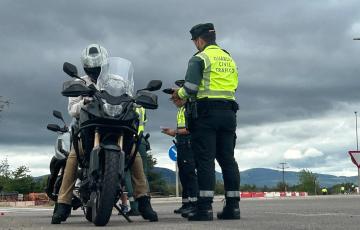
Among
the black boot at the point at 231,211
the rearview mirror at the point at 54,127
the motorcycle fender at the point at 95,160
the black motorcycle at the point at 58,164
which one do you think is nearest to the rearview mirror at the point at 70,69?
the motorcycle fender at the point at 95,160

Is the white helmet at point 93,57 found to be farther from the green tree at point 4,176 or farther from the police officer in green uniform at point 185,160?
the green tree at point 4,176

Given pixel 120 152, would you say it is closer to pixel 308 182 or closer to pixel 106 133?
pixel 106 133

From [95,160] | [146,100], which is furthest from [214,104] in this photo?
[95,160]

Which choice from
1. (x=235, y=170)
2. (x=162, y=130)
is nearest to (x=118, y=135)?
(x=235, y=170)

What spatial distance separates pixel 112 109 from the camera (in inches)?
254

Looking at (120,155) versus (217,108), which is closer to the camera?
(120,155)

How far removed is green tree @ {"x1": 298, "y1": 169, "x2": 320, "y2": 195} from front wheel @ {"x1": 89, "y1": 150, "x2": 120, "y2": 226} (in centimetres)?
13354

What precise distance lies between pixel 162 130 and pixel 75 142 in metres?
3.58

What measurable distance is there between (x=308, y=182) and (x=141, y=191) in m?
139

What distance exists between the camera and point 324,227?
591 cm

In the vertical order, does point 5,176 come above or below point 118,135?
above

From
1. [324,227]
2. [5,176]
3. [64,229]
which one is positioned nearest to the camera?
[324,227]

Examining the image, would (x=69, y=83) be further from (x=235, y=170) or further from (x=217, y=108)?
(x=235, y=170)

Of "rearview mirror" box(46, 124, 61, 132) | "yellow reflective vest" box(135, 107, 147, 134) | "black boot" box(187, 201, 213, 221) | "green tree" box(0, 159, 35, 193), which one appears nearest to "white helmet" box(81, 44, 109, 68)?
"yellow reflective vest" box(135, 107, 147, 134)
